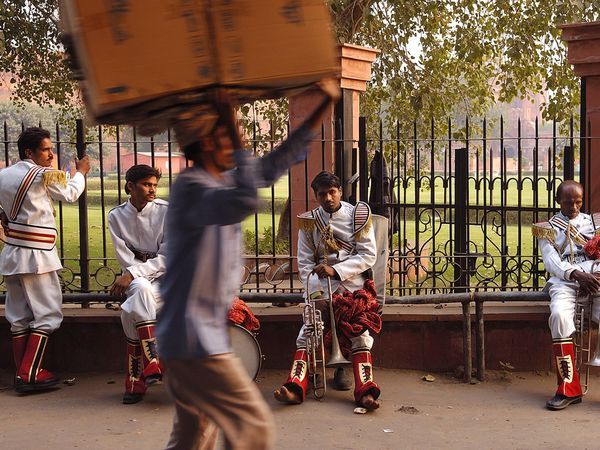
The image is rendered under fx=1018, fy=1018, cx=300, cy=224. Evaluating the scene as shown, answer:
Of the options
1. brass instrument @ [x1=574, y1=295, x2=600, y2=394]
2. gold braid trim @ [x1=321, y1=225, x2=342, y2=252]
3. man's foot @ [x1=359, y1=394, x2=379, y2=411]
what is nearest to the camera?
man's foot @ [x1=359, y1=394, x2=379, y2=411]

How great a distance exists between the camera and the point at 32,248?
24.5 ft

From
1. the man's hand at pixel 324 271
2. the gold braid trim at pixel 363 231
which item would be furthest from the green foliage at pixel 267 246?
the man's hand at pixel 324 271

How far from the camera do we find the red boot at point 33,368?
7461mm

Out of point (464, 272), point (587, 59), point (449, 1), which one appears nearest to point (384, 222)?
point (464, 272)

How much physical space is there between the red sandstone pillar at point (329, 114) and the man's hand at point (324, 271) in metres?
1.32

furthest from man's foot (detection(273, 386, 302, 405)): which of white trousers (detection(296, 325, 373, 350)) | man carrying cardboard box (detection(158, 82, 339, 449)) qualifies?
man carrying cardboard box (detection(158, 82, 339, 449))

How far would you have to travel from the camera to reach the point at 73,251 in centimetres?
2086

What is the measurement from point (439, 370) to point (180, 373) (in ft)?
14.0

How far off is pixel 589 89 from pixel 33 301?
4.74 m

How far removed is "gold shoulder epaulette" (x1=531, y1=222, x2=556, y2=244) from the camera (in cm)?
752

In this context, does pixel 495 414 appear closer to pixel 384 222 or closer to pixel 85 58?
pixel 384 222

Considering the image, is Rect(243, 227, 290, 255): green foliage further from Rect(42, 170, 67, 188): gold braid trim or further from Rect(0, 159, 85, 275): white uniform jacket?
Rect(42, 170, 67, 188): gold braid trim

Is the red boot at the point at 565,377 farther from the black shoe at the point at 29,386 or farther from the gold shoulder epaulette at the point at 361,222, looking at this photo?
the black shoe at the point at 29,386

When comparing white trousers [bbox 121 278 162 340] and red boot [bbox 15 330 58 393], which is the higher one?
white trousers [bbox 121 278 162 340]
